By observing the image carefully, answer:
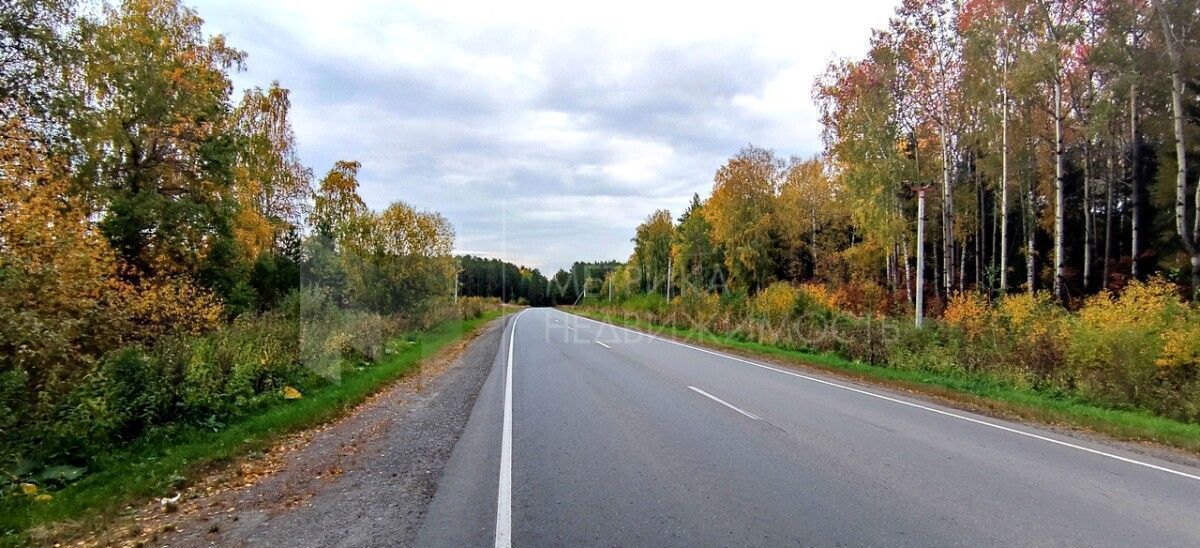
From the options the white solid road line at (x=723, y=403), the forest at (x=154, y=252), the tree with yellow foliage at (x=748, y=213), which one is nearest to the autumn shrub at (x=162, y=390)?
the forest at (x=154, y=252)

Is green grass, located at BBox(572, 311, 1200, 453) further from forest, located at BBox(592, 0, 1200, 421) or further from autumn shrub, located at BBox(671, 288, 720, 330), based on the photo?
autumn shrub, located at BBox(671, 288, 720, 330)

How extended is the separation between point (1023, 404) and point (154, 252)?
2131cm

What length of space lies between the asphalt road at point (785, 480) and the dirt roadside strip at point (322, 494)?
34cm

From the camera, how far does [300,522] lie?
4730 mm

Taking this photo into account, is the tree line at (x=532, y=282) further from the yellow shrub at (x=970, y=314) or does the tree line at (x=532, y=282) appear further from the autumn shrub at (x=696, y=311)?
the yellow shrub at (x=970, y=314)

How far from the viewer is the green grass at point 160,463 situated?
5.09 m

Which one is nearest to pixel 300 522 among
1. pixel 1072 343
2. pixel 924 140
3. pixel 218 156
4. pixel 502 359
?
pixel 502 359

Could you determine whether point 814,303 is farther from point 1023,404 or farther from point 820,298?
point 1023,404

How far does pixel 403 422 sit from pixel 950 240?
73.1 feet

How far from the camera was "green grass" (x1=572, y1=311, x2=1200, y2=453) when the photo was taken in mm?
8562

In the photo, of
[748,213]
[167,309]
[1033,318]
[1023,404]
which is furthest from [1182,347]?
[748,213]

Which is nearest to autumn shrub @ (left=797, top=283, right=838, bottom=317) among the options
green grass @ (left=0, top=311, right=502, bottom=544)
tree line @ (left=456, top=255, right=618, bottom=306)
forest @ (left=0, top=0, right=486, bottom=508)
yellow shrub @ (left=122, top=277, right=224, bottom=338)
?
forest @ (left=0, top=0, right=486, bottom=508)

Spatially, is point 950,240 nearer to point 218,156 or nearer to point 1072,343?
point 1072,343

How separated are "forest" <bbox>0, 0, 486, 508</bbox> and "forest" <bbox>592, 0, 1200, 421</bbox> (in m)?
15.4
